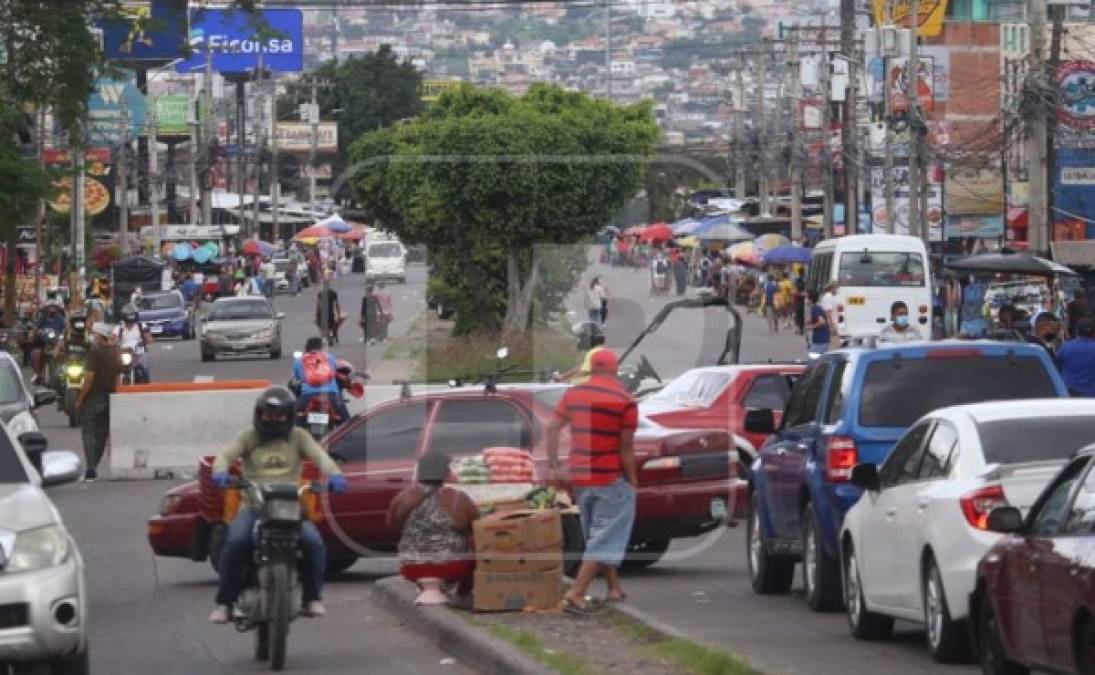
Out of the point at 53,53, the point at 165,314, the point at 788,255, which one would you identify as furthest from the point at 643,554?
the point at 788,255

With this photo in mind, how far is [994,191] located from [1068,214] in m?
16.1

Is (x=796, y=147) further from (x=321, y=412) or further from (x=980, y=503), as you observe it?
(x=980, y=503)

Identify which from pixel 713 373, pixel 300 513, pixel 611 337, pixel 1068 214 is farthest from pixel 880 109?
pixel 300 513

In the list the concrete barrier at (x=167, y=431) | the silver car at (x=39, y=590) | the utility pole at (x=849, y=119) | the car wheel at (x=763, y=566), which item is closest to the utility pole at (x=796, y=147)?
the utility pole at (x=849, y=119)

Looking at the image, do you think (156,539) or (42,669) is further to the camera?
(156,539)

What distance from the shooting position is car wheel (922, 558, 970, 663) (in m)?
12.2

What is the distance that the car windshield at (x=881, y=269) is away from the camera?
50.3 metres

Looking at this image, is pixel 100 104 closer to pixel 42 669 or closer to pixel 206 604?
pixel 206 604

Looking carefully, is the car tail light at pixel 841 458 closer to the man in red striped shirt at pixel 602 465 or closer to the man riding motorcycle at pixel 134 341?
the man in red striped shirt at pixel 602 465

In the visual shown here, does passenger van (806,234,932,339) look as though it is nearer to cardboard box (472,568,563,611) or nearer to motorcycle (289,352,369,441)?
motorcycle (289,352,369,441)

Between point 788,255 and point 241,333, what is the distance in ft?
70.2

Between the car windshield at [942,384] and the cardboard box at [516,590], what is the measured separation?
2.31 meters

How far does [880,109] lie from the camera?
68.6 meters

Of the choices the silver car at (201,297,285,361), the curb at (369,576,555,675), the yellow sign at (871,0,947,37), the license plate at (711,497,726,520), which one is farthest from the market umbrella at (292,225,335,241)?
the curb at (369,576,555,675)
